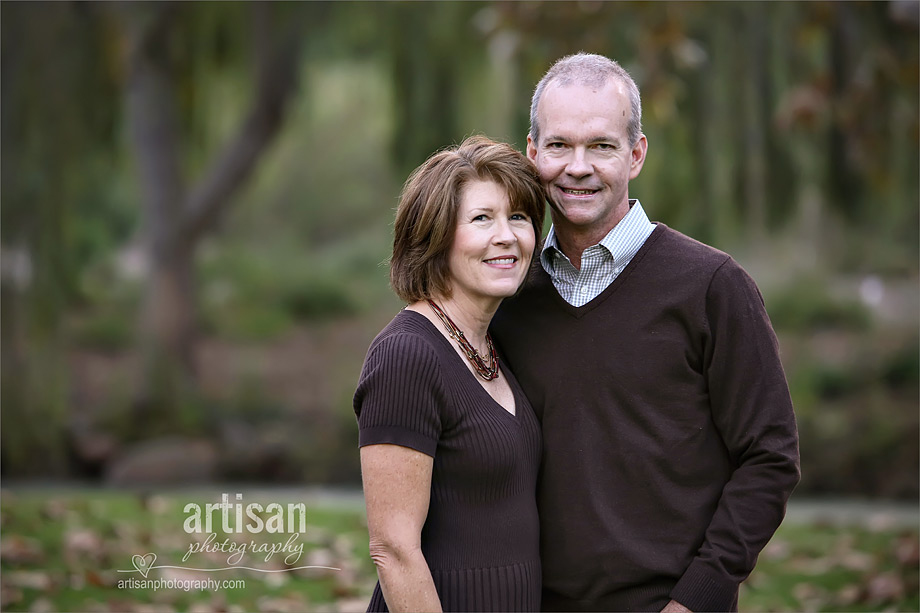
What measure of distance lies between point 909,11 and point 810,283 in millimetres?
3379

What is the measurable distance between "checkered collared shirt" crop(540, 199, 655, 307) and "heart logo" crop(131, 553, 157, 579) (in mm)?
2860

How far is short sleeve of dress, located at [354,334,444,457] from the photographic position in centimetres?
180

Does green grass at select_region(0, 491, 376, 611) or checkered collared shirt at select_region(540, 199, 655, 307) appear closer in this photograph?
checkered collared shirt at select_region(540, 199, 655, 307)

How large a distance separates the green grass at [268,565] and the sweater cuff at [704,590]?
233 cm

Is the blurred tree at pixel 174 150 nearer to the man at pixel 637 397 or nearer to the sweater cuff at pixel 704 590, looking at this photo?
the man at pixel 637 397

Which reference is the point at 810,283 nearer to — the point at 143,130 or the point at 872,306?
the point at 872,306

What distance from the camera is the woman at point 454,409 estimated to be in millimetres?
1812

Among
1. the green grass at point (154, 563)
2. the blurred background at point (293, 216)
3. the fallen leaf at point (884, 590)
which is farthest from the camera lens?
the blurred background at point (293, 216)

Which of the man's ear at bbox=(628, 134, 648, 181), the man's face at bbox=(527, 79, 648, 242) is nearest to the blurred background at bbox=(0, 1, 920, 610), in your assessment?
the man's ear at bbox=(628, 134, 648, 181)

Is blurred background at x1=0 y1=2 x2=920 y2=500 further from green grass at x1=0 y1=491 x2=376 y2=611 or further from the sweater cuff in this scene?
the sweater cuff
